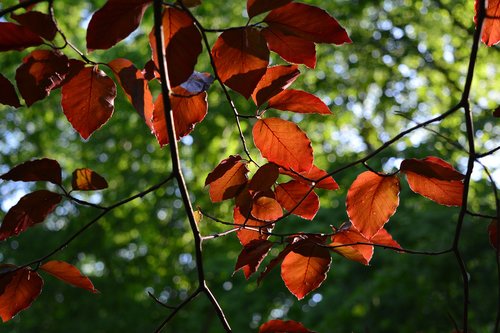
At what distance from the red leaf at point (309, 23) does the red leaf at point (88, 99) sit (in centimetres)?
19

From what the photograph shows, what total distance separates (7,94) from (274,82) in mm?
281

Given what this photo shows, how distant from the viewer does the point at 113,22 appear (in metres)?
0.51

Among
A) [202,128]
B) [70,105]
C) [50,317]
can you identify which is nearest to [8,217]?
[70,105]

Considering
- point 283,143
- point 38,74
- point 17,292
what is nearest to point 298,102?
point 283,143

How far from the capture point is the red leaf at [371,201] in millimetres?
657

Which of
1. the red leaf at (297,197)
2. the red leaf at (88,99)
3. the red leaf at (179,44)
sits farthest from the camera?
the red leaf at (297,197)

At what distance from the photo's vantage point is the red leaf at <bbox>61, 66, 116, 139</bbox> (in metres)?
0.60

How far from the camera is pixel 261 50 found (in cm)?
55

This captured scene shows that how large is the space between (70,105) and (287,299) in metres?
3.98

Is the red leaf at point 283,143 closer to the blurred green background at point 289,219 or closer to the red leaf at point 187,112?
the red leaf at point 187,112

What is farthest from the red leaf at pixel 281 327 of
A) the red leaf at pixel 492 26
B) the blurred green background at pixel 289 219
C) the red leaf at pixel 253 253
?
the blurred green background at pixel 289 219

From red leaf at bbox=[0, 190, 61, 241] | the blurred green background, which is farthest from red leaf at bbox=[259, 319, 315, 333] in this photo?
the blurred green background

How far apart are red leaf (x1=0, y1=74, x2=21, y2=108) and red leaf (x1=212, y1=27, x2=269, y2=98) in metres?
0.21

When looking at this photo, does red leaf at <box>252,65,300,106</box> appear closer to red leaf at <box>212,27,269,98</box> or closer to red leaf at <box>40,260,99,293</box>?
red leaf at <box>212,27,269,98</box>
